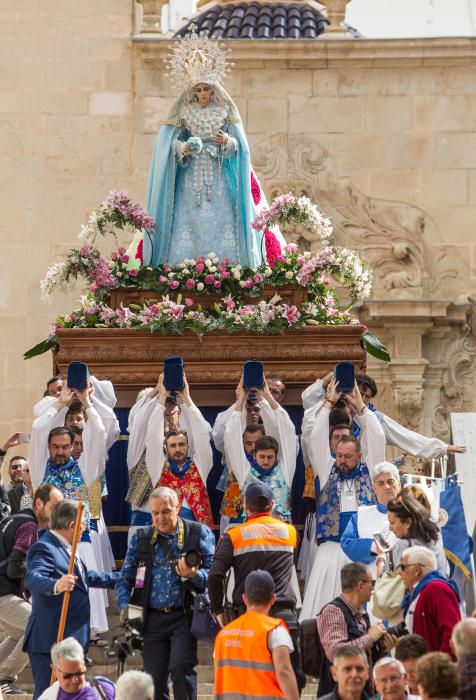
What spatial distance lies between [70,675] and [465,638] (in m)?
2.02

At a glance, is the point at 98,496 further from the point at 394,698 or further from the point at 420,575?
the point at 394,698

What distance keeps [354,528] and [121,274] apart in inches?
153

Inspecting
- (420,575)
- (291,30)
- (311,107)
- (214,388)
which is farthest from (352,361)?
(291,30)

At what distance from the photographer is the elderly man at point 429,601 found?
31.7 ft

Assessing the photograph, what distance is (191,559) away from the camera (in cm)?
1062

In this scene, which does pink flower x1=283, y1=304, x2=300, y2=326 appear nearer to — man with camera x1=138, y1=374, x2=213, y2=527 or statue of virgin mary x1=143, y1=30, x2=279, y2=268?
statue of virgin mary x1=143, y1=30, x2=279, y2=268

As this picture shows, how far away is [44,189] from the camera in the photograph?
20562 millimetres

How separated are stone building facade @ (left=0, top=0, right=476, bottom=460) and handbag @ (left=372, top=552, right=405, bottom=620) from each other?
10.1 meters

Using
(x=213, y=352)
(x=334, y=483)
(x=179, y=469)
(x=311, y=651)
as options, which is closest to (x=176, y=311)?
(x=213, y=352)

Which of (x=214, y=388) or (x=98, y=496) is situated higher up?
(x=214, y=388)

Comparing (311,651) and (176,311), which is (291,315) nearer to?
(176,311)

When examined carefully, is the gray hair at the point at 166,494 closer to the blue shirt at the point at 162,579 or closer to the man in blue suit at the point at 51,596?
the blue shirt at the point at 162,579

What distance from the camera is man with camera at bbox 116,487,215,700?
34.7 feet

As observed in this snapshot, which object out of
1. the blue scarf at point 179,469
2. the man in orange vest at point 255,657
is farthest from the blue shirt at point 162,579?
the blue scarf at point 179,469
